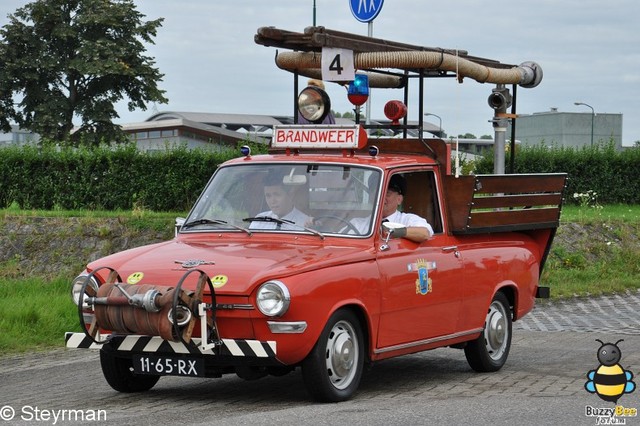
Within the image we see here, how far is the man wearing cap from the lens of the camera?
33.5ft

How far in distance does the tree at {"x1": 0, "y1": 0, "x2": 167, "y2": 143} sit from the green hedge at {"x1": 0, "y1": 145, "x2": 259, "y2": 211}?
80.0 feet

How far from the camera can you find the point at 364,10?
60.5 feet

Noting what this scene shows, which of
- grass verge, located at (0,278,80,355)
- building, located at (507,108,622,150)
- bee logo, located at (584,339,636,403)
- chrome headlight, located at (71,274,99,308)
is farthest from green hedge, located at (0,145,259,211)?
building, located at (507,108,622,150)

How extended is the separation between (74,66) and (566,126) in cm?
3091

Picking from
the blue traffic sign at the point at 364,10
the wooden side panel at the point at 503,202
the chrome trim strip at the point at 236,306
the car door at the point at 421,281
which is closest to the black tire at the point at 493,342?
the car door at the point at 421,281

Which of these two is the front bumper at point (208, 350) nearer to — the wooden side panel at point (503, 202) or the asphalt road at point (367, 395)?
the asphalt road at point (367, 395)

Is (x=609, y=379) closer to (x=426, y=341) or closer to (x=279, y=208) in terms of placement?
(x=426, y=341)

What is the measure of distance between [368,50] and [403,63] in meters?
0.35

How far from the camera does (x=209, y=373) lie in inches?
349

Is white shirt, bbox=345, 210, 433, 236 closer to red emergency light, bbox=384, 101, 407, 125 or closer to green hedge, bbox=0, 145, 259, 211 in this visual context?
red emergency light, bbox=384, 101, 407, 125

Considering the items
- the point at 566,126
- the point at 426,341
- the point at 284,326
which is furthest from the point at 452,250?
the point at 566,126

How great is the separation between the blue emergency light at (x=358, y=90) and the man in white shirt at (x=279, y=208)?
A: 1428 millimetres

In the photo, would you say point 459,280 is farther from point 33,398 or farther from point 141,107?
point 141,107

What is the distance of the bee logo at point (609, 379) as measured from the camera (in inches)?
357
